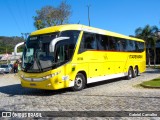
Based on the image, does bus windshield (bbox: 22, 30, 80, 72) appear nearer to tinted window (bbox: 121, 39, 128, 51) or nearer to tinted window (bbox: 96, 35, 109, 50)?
tinted window (bbox: 96, 35, 109, 50)

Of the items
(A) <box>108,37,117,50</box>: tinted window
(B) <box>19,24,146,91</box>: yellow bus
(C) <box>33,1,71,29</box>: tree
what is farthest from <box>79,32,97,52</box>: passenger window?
(C) <box>33,1,71,29</box>: tree

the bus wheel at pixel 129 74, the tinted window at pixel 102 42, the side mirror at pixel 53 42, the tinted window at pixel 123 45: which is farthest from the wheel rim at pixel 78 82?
the bus wheel at pixel 129 74

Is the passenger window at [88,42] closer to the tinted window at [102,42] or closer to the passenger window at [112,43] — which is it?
the tinted window at [102,42]

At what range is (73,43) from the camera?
13961mm

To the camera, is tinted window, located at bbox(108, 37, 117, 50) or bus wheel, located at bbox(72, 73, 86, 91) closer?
bus wheel, located at bbox(72, 73, 86, 91)

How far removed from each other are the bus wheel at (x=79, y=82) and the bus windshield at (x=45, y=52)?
140 cm

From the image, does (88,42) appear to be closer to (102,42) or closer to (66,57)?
(102,42)

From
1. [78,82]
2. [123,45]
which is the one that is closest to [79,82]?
[78,82]

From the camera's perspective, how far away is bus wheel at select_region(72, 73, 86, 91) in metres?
14.4

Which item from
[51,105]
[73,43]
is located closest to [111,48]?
[73,43]

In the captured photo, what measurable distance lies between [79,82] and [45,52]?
104 inches

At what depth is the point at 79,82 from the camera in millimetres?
14617

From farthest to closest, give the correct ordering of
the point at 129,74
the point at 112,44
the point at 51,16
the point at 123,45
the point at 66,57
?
the point at 51,16 → the point at 129,74 → the point at 123,45 → the point at 112,44 → the point at 66,57

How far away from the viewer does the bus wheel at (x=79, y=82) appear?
47.2ft
